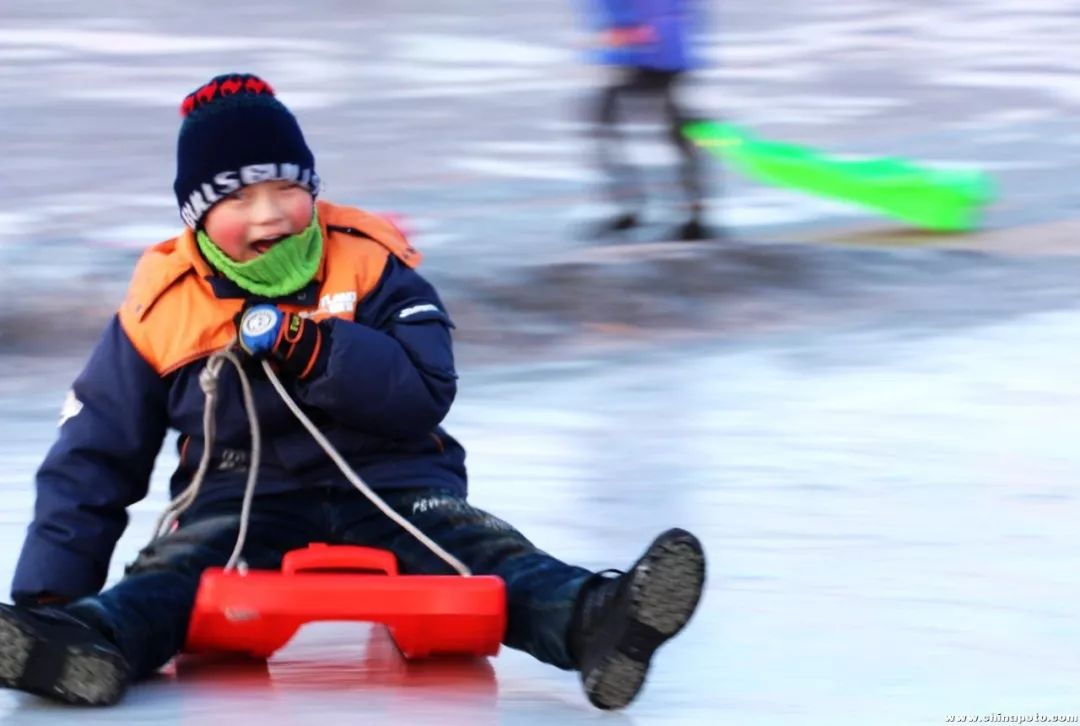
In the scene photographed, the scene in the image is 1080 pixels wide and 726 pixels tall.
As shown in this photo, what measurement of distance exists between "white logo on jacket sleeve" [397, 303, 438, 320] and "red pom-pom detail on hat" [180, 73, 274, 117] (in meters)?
0.46

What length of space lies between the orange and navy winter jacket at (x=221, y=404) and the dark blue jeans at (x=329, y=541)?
0.05m

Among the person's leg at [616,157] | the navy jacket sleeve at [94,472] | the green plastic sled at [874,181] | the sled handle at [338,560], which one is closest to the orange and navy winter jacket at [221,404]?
the navy jacket sleeve at [94,472]

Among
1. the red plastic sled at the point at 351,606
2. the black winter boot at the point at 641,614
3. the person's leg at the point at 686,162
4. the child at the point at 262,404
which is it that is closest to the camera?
the black winter boot at the point at 641,614

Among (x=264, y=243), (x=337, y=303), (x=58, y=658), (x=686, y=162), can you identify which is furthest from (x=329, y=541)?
(x=686, y=162)

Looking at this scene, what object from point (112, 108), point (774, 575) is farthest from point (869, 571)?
point (112, 108)

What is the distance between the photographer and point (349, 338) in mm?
3357

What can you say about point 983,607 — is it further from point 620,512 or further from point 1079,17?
point 1079,17

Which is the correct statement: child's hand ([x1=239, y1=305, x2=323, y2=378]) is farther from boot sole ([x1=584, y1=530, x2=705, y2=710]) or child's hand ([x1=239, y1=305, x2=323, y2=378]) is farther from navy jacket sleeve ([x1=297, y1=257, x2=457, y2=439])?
boot sole ([x1=584, y1=530, x2=705, y2=710])

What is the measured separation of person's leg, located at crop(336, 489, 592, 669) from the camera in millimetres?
3205

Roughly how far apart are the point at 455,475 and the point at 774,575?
2.32 ft

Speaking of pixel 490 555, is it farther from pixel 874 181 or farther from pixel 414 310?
pixel 874 181

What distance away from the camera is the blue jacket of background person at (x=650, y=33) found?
7.81 metres

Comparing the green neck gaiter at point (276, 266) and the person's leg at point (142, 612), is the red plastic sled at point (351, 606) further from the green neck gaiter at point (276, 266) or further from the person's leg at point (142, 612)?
the green neck gaiter at point (276, 266)

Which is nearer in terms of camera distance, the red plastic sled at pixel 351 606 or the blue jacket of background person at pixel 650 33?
the red plastic sled at pixel 351 606
